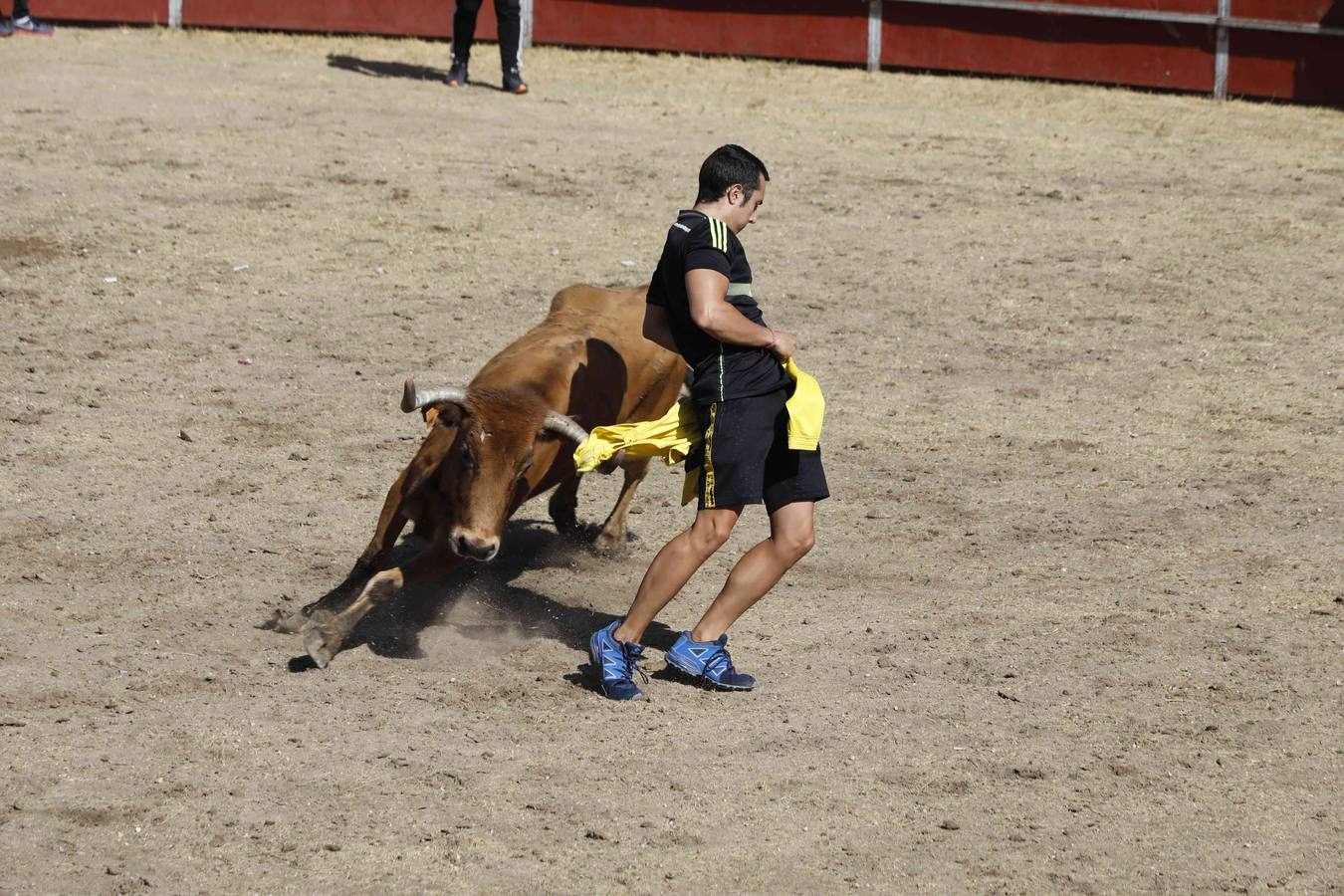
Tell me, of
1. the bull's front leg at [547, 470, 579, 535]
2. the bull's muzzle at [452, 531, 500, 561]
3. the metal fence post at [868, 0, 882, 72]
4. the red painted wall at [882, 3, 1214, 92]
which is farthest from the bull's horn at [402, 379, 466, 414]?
the red painted wall at [882, 3, 1214, 92]

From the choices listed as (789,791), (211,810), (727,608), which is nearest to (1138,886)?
(789,791)

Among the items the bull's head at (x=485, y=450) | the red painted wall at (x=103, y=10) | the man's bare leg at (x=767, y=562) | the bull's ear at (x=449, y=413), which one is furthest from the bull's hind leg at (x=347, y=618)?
the red painted wall at (x=103, y=10)

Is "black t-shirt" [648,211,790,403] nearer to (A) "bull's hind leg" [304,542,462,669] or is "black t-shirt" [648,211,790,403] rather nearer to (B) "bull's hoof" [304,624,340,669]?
(A) "bull's hind leg" [304,542,462,669]

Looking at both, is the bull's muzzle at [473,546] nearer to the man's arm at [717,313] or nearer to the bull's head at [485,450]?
the bull's head at [485,450]

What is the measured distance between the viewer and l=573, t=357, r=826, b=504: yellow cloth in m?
6.23

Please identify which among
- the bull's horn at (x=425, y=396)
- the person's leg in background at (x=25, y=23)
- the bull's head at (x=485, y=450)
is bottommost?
the bull's head at (x=485, y=450)

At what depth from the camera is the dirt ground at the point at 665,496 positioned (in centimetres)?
550

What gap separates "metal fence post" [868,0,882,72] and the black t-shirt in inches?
446

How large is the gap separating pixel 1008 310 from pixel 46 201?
6748 millimetres

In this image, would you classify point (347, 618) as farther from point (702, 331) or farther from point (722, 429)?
point (702, 331)

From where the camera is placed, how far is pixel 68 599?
702 cm

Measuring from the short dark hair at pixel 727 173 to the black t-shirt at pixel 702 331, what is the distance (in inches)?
3.7

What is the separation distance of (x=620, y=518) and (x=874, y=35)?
10.1 metres

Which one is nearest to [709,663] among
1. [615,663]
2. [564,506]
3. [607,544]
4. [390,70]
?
[615,663]
